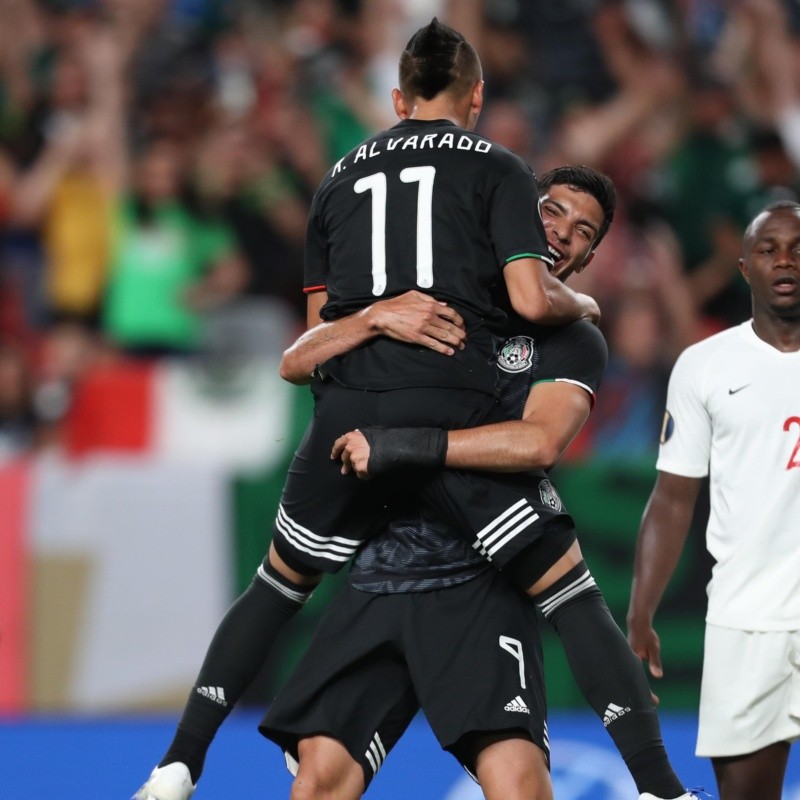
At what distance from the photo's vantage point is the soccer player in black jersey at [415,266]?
3316mm

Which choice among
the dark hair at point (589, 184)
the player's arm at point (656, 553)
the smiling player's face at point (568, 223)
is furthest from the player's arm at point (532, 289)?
the player's arm at point (656, 553)

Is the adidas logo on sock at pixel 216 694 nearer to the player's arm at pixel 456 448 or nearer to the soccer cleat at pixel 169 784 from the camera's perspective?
the soccer cleat at pixel 169 784

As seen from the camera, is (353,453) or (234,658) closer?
(353,453)

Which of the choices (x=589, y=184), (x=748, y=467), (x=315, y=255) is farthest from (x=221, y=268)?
(x=748, y=467)

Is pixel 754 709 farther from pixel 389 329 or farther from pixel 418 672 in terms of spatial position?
pixel 389 329

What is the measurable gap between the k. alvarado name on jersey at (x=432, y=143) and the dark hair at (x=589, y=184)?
0.42 m

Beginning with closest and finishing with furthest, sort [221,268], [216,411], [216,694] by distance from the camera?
[216,694], [216,411], [221,268]

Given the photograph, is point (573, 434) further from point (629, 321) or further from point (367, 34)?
point (367, 34)

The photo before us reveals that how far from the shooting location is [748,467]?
379cm

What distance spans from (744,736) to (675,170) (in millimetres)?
5091

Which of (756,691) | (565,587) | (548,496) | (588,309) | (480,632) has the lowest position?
(756,691)

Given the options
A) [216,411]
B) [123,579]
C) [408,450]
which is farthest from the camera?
[216,411]

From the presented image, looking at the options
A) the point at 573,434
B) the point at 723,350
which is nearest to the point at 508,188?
the point at 573,434

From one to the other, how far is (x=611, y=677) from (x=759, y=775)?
72 centimetres
